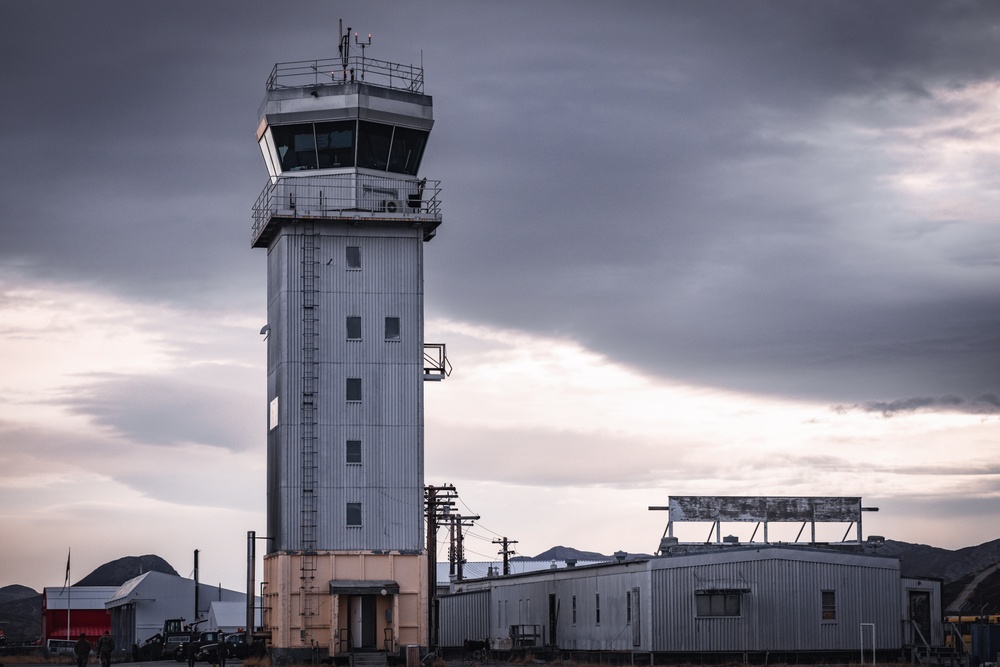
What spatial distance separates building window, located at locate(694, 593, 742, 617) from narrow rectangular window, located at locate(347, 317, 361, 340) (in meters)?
17.3

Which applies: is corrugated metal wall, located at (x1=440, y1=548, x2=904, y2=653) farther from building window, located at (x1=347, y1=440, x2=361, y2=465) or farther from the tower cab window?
the tower cab window

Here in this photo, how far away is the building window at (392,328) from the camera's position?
5644 cm

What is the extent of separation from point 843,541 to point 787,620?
31.9 feet

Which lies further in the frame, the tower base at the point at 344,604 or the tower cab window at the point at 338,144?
the tower cab window at the point at 338,144

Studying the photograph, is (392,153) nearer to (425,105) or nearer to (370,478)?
→ (425,105)

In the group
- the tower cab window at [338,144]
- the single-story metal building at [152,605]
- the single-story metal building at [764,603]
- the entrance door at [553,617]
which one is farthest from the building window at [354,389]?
the single-story metal building at [152,605]

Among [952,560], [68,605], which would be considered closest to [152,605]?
[68,605]

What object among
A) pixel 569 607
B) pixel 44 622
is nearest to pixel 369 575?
pixel 569 607

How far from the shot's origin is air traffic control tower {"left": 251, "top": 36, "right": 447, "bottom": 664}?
180 ft

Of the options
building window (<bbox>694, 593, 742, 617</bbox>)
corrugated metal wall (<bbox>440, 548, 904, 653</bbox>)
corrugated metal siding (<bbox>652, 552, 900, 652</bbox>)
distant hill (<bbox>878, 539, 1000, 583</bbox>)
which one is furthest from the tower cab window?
distant hill (<bbox>878, 539, 1000, 583</bbox>)

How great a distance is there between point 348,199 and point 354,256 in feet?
7.94

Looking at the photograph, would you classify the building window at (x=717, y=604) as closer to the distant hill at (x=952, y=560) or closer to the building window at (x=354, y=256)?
the building window at (x=354, y=256)

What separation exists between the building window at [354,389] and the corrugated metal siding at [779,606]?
46.6ft

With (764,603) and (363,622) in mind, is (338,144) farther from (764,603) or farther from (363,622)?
(764,603)
